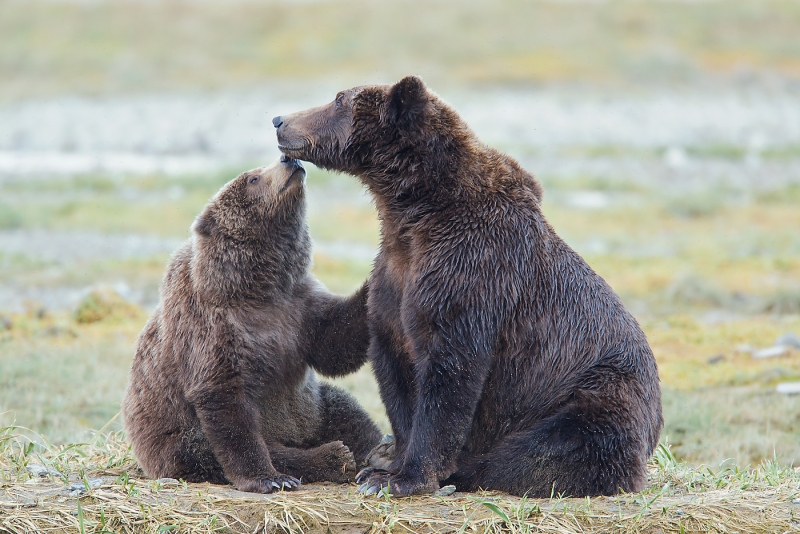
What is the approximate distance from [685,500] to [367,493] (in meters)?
1.69

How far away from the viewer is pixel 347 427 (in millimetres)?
6230

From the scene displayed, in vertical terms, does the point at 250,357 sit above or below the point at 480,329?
below

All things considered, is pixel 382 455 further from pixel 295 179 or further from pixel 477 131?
pixel 477 131

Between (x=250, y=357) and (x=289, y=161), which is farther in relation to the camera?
(x=289, y=161)

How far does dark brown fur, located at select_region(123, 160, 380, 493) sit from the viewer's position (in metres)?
5.53

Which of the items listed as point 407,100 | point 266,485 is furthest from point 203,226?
point 266,485

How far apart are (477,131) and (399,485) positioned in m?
24.0

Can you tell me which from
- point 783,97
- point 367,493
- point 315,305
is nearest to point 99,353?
point 315,305

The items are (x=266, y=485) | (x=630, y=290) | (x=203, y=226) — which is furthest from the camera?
(x=630, y=290)

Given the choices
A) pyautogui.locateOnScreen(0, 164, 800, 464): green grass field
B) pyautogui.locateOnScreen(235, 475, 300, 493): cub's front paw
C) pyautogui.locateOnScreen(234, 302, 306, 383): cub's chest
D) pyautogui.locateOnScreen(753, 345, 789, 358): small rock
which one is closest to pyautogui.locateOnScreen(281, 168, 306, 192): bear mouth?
pyautogui.locateOnScreen(234, 302, 306, 383): cub's chest

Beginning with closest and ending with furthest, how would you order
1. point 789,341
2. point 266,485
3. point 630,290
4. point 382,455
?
point 266,485
point 382,455
point 789,341
point 630,290

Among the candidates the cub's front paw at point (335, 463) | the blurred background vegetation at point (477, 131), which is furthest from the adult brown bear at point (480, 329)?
the blurred background vegetation at point (477, 131)

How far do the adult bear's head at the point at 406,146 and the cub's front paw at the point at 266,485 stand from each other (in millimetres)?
1711

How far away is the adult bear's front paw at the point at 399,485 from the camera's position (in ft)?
16.3
